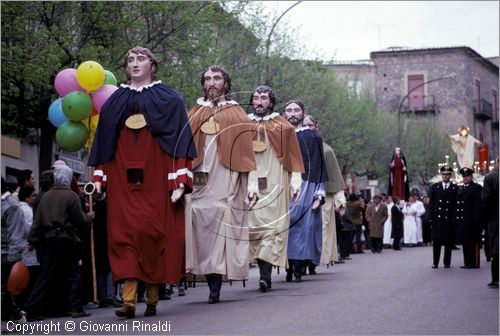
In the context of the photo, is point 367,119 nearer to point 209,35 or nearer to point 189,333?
point 209,35

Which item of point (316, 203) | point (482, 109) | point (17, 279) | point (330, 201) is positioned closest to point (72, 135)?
point (17, 279)

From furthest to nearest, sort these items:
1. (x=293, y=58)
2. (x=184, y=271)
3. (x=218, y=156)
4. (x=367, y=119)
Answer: (x=367, y=119) → (x=293, y=58) → (x=218, y=156) → (x=184, y=271)

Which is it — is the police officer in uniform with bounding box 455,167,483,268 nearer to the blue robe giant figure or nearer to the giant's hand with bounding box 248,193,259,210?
the blue robe giant figure

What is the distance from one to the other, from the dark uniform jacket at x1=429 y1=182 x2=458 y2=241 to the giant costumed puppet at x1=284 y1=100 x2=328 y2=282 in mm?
4310

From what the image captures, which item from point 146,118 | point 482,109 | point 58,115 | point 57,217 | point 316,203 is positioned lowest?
point 57,217

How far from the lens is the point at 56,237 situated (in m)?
13.6

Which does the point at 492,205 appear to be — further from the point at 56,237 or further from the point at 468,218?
the point at 468,218

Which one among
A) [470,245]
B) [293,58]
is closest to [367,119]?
[293,58]

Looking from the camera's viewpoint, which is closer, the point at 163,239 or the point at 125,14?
the point at 163,239

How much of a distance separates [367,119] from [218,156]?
4537 cm

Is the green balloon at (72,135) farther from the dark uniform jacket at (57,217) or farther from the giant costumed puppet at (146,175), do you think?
the giant costumed puppet at (146,175)

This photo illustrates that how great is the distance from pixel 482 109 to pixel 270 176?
69.8m

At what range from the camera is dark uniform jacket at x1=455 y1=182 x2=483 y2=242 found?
21.8 m

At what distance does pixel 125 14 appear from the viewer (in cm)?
2459
